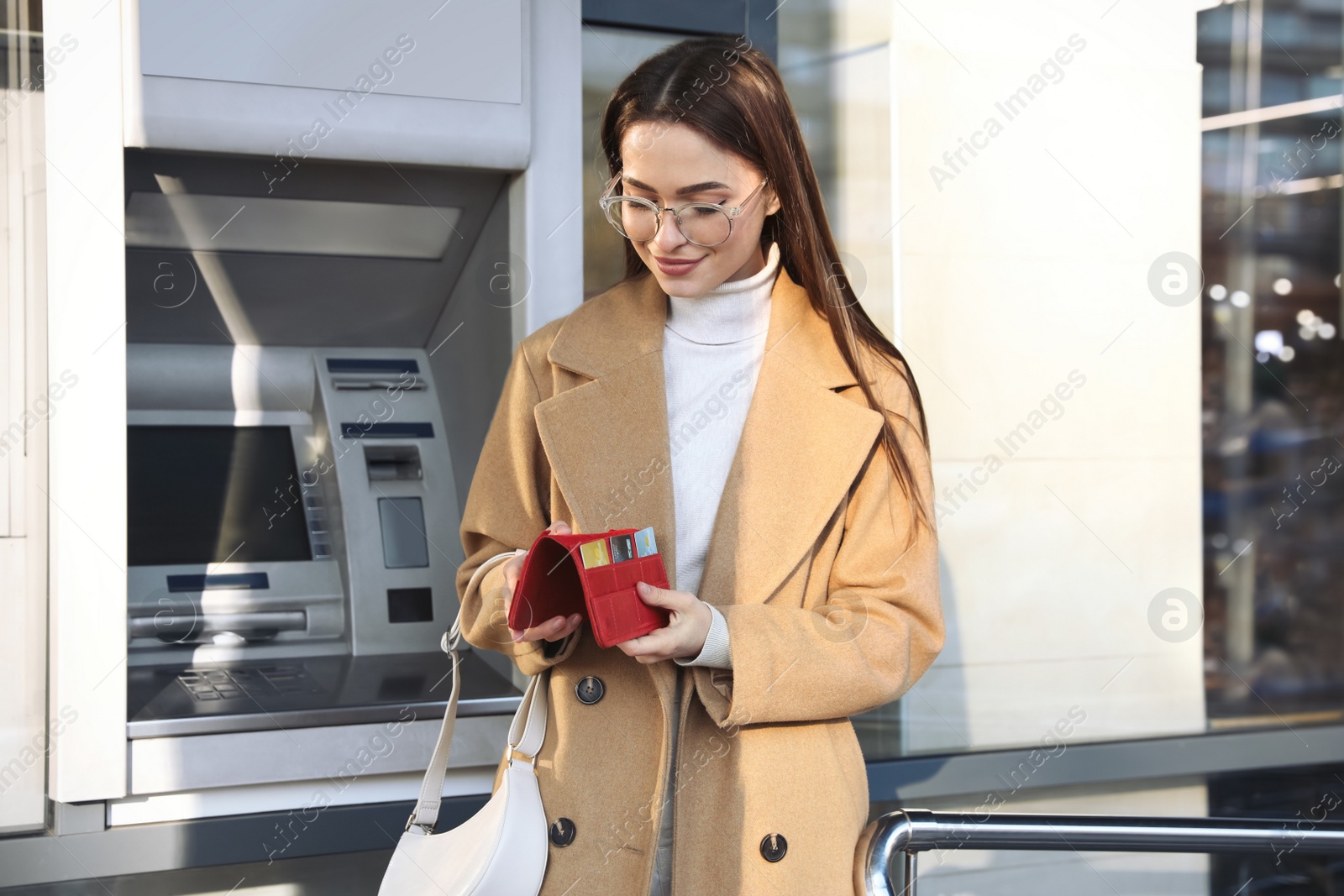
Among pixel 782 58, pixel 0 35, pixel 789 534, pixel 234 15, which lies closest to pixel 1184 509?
pixel 782 58

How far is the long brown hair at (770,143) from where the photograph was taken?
4.99 ft

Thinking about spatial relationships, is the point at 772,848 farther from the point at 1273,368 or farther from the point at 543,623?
the point at 1273,368

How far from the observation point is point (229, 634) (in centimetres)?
239

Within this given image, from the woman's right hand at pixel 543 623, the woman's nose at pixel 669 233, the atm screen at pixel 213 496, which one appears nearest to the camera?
the woman's right hand at pixel 543 623

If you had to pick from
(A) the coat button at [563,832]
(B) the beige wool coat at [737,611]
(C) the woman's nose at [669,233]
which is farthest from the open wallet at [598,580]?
(C) the woman's nose at [669,233]

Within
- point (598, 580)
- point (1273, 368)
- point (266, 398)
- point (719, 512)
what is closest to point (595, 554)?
point (598, 580)

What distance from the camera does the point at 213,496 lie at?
243cm

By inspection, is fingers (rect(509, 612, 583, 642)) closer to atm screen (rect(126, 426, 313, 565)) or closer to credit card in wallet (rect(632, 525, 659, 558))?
credit card in wallet (rect(632, 525, 659, 558))

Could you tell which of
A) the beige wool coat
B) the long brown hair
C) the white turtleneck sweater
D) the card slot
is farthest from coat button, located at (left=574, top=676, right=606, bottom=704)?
the long brown hair

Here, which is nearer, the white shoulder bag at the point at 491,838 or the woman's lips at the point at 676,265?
the white shoulder bag at the point at 491,838

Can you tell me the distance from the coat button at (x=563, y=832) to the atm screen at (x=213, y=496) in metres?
1.22

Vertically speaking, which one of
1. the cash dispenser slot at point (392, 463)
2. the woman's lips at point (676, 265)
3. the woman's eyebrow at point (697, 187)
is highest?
the woman's eyebrow at point (697, 187)

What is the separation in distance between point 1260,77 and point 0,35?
2.97 m

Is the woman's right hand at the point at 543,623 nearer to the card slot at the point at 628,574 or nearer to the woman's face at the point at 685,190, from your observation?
the card slot at the point at 628,574
